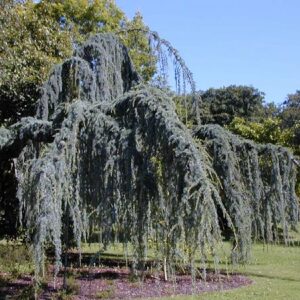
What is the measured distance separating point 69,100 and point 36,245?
4538 millimetres

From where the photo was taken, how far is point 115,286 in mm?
10414

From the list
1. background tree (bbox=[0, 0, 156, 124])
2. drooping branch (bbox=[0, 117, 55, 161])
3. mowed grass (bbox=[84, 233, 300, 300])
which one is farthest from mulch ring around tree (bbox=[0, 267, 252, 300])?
background tree (bbox=[0, 0, 156, 124])

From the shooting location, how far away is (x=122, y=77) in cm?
1047

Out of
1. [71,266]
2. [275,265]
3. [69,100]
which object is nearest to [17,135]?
[69,100]

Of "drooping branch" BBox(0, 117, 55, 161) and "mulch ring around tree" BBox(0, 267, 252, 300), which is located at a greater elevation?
"drooping branch" BBox(0, 117, 55, 161)

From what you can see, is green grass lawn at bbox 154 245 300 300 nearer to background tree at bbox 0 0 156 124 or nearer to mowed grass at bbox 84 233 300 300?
mowed grass at bbox 84 233 300 300

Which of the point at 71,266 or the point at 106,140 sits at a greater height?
the point at 106,140

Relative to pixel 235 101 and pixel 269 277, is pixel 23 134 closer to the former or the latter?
pixel 269 277

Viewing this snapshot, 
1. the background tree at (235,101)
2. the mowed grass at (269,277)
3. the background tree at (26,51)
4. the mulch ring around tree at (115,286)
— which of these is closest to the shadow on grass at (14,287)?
the mulch ring around tree at (115,286)

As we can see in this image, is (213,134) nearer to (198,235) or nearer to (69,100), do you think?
(69,100)

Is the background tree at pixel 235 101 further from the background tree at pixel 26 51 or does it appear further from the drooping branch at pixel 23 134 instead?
the drooping branch at pixel 23 134

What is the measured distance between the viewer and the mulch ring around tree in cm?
944

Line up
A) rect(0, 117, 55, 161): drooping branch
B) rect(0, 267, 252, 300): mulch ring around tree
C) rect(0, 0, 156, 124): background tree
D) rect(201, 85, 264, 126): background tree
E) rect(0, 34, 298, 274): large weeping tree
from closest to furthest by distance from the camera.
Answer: rect(0, 34, 298, 274): large weeping tree, rect(0, 117, 55, 161): drooping branch, rect(0, 267, 252, 300): mulch ring around tree, rect(0, 0, 156, 124): background tree, rect(201, 85, 264, 126): background tree

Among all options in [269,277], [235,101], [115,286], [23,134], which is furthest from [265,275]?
[235,101]
